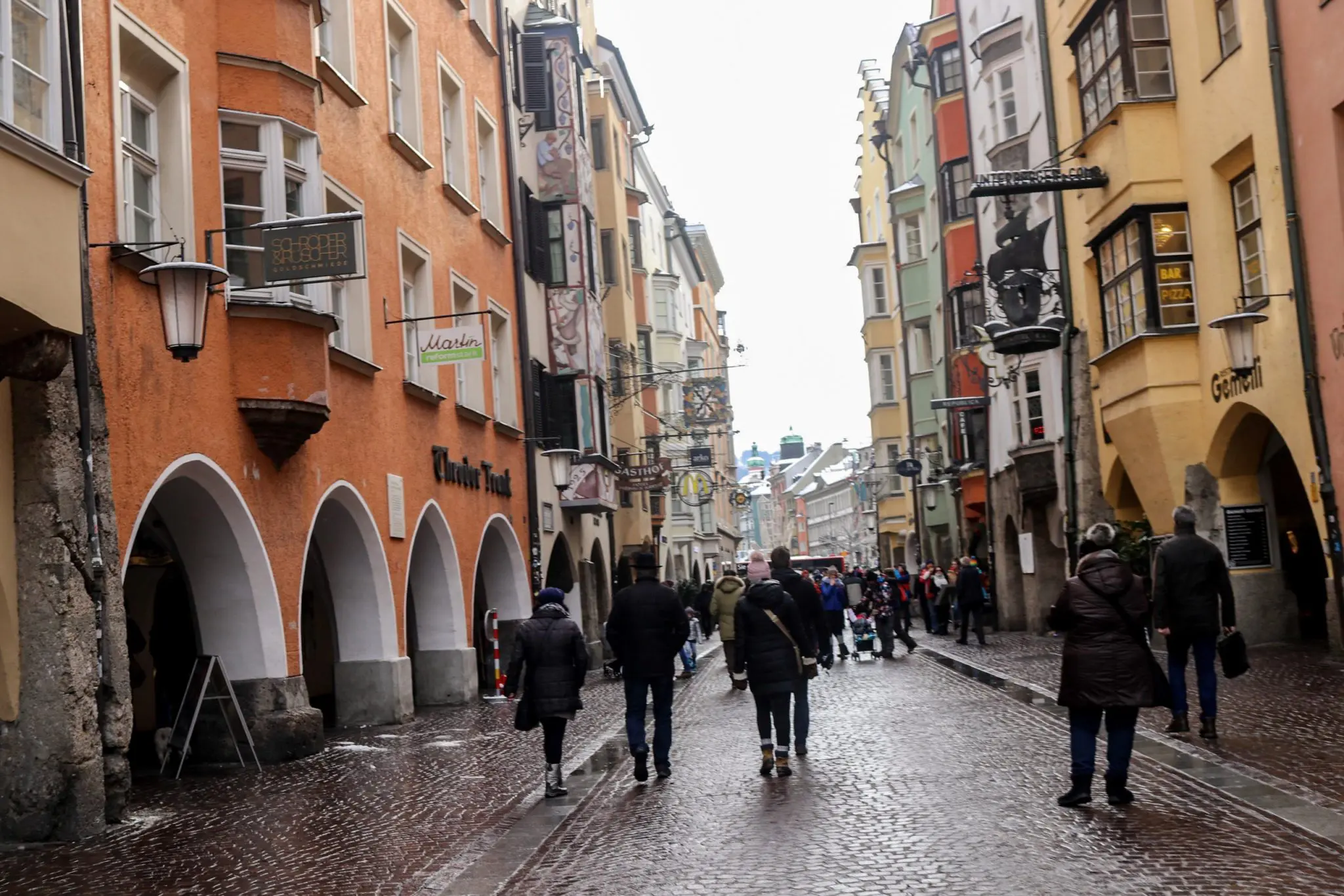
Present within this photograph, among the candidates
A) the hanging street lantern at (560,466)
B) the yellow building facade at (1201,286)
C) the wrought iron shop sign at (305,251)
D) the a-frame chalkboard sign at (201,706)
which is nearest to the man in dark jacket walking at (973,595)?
the yellow building facade at (1201,286)

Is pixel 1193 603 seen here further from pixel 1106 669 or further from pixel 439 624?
pixel 439 624

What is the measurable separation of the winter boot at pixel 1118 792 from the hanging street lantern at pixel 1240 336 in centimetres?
1076

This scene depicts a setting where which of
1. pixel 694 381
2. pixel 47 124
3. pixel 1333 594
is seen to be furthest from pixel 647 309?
pixel 47 124

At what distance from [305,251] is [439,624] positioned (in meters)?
9.99

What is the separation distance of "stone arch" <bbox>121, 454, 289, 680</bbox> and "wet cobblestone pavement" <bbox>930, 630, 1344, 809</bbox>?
825 cm

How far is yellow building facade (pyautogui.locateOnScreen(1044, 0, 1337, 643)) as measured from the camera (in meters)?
20.6

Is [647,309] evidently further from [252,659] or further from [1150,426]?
[252,659]

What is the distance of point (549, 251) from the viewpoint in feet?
108

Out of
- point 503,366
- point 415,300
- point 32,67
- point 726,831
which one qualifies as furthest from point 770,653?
point 503,366

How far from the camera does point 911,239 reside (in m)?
55.5

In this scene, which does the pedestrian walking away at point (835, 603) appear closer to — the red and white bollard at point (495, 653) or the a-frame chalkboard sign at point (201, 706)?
the red and white bollard at point (495, 653)

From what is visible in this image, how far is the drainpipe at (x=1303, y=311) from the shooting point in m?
19.2

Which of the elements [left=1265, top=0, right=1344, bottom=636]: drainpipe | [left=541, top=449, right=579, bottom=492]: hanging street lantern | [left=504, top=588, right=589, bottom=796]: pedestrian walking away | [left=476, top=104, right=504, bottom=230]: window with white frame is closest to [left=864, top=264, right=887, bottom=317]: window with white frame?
[left=541, top=449, right=579, bottom=492]: hanging street lantern

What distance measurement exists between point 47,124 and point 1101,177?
1675 centimetres
